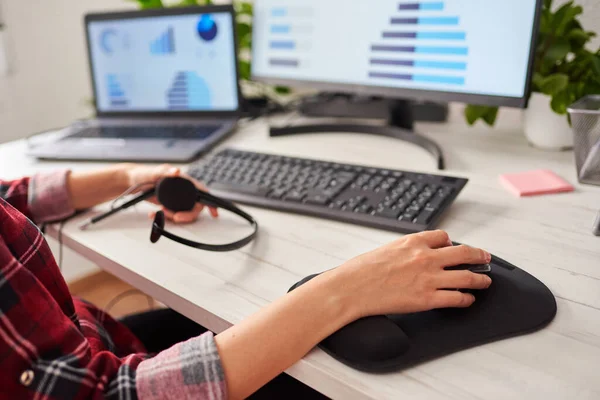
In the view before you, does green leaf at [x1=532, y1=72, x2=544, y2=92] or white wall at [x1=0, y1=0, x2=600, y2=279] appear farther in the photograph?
white wall at [x1=0, y1=0, x2=600, y2=279]

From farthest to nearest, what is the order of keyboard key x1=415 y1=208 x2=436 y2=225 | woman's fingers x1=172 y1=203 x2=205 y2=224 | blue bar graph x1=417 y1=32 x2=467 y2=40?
blue bar graph x1=417 y1=32 x2=467 y2=40
woman's fingers x1=172 y1=203 x2=205 y2=224
keyboard key x1=415 y1=208 x2=436 y2=225

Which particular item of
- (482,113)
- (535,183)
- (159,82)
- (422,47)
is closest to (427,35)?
(422,47)

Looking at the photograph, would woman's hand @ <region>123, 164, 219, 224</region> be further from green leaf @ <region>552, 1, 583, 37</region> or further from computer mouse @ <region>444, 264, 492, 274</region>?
green leaf @ <region>552, 1, 583, 37</region>

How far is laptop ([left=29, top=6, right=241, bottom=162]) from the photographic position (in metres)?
1.12

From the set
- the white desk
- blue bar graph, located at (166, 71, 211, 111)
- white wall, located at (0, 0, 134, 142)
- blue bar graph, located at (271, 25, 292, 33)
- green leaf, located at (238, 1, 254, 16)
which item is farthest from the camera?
white wall, located at (0, 0, 134, 142)

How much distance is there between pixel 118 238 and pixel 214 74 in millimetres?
564

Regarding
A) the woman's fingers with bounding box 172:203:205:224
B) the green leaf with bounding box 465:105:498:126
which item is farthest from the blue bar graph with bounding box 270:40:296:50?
the woman's fingers with bounding box 172:203:205:224

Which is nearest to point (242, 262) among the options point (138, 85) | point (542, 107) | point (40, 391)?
point (40, 391)

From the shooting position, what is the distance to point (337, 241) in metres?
0.67

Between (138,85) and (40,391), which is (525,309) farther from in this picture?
(138,85)

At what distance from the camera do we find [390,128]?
1.08 m

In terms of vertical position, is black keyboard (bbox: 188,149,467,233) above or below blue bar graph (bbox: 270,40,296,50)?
below

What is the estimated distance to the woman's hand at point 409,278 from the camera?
494mm

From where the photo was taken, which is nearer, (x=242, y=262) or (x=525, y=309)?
(x=525, y=309)
